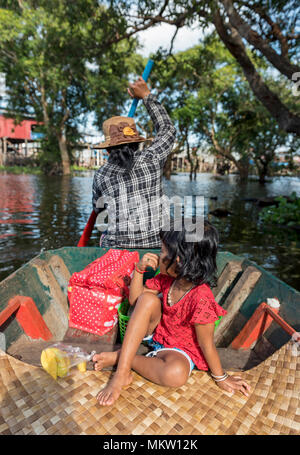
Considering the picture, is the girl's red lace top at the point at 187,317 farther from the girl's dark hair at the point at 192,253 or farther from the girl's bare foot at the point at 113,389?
the girl's bare foot at the point at 113,389

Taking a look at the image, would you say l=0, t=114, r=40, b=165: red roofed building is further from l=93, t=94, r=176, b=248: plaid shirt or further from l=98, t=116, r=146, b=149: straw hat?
l=93, t=94, r=176, b=248: plaid shirt

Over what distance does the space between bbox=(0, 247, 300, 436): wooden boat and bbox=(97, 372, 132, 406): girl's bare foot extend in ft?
0.10

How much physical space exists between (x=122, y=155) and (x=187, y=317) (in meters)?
1.35

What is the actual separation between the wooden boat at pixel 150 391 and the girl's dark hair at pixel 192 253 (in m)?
0.61

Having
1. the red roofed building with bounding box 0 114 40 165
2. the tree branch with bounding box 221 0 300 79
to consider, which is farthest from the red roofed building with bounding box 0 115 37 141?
the tree branch with bounding box 221 0 300 79

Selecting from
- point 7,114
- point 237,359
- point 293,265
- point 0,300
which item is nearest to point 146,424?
point 237,359

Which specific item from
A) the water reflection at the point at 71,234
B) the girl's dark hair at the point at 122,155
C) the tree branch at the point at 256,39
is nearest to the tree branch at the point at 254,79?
the tree branch at the point at 256,39

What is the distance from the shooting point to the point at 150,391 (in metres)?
1.58

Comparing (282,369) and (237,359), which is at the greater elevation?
(282,369)

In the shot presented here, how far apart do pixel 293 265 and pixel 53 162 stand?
25292 millimetres

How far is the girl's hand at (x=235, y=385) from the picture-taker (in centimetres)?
156

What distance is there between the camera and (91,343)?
2.30m

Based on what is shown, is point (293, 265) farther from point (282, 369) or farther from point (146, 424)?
point (146, 424)

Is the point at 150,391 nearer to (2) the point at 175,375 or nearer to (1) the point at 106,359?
(2) the point at 175,375
